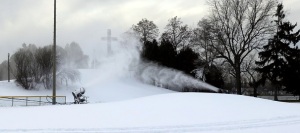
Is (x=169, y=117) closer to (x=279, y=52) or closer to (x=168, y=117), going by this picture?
(x=168, y=117)

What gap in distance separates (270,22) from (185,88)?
1617 cm

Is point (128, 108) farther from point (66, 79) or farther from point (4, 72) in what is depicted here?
point (4, 72)

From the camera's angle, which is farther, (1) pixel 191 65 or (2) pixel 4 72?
(2) pixel 4 72

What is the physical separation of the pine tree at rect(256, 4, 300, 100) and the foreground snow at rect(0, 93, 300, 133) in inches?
1289

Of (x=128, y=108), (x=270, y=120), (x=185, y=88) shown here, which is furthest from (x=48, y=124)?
(x=185, y=88)

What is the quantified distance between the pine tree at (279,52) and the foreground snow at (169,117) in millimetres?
32731

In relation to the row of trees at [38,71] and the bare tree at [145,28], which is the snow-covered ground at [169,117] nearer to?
the row of trees at [38,71]

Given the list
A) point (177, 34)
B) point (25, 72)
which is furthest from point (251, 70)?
point (25, 72)

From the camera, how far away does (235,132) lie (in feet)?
44.0

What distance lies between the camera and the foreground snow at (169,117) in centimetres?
1447

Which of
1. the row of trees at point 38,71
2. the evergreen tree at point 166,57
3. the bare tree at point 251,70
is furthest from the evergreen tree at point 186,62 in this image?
the row of trees at point 38,71

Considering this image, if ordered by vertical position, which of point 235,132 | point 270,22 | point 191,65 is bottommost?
point 235,132

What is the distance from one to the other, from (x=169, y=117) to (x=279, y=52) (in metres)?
41.1

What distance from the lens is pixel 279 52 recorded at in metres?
54.3
